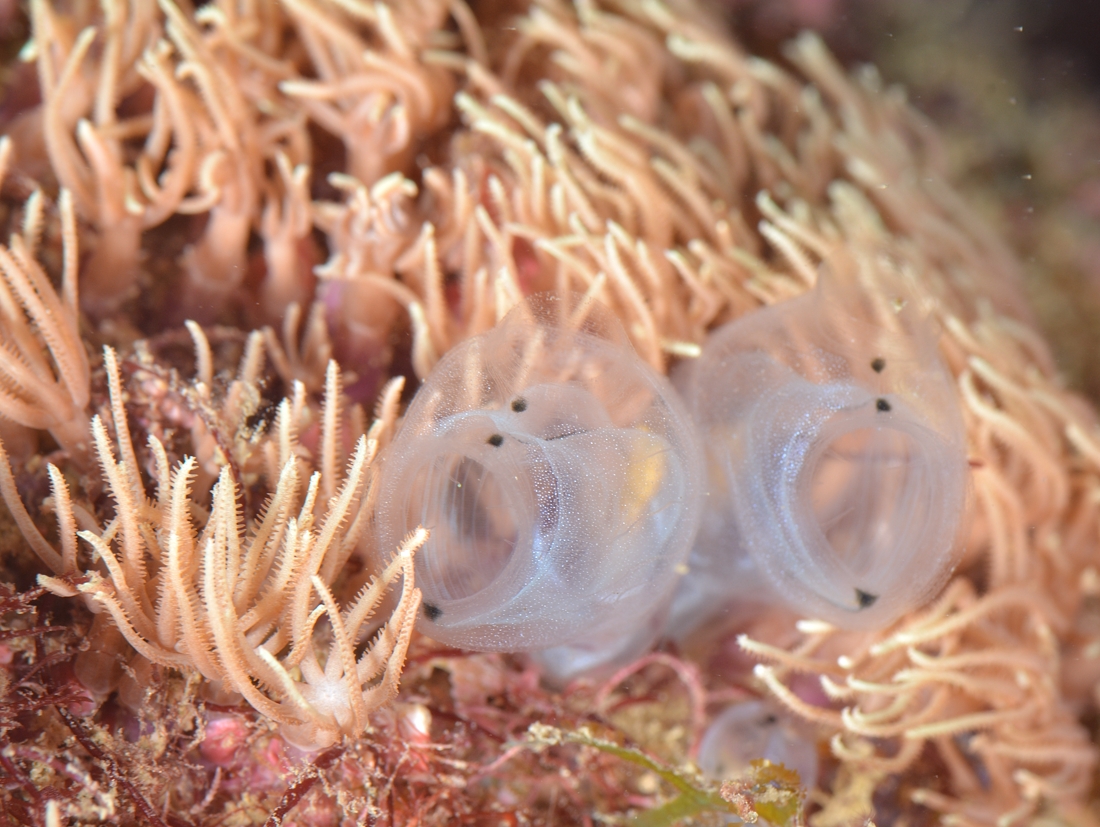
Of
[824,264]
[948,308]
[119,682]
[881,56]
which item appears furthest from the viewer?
[881,56]

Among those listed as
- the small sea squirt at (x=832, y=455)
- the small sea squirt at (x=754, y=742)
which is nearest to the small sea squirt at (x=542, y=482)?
the small sea squirt at (x=832, y=455)

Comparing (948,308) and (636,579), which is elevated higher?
(948,308)

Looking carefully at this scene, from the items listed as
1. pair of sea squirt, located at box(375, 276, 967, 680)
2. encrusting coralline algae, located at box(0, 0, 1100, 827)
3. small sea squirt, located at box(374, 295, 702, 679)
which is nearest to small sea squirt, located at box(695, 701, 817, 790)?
encrusting coralline algae, located at box(0, 0, 1100, 827)

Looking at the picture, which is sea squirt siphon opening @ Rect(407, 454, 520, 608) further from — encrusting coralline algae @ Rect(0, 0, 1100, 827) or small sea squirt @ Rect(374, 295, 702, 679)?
encrusting coralline algae @ Rect(0, 0, 1100, 827)

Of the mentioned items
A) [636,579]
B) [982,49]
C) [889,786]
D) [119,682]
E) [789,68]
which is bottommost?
[889,786]

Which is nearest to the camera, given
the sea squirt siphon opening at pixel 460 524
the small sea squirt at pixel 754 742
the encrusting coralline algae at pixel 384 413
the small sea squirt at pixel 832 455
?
the encrusting coralline algae at pixel 384 413

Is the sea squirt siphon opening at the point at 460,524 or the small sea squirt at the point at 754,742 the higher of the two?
the sea squirt siphon opening at the point at 460,524

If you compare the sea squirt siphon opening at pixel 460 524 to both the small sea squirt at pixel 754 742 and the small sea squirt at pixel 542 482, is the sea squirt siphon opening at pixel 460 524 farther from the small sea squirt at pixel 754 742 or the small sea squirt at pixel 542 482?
the small sea squirt at pixel 754 742

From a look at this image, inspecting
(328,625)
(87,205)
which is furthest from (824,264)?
(87,205)

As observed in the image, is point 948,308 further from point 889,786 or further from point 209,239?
point 209,239
